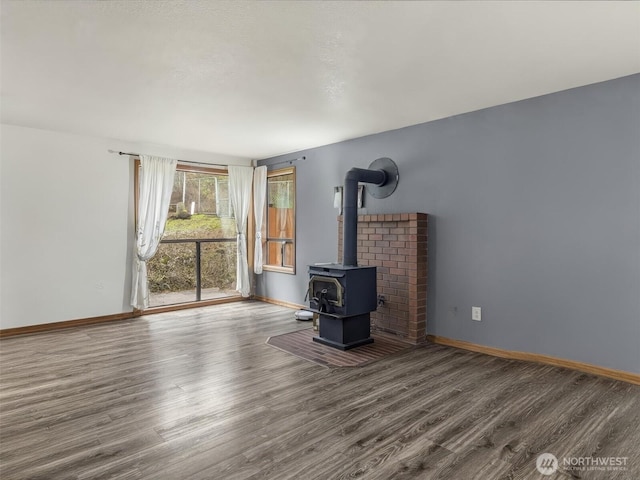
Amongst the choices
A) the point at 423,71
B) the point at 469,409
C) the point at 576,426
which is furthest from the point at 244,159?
the point at 576,426

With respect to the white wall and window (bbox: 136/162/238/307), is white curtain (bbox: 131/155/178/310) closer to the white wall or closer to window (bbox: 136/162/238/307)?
the white wall

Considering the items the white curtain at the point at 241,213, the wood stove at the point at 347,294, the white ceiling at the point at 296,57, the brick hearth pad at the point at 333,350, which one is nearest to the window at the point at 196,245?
the white curtain at the point at 241,213

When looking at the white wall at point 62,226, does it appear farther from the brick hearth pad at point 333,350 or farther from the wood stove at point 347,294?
the wood stove at point 347,294

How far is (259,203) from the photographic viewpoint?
622cm

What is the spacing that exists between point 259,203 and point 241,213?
34 centimetres

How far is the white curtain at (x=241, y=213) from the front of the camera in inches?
239

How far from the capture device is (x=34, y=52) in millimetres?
2480

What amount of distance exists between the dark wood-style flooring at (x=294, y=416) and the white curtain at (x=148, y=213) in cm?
144

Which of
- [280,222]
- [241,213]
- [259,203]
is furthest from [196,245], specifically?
[280,222]

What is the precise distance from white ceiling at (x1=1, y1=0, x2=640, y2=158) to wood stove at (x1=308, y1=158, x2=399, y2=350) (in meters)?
1.08

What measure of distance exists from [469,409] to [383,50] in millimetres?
2374

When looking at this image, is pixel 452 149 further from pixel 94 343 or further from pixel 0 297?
pixel 0 297

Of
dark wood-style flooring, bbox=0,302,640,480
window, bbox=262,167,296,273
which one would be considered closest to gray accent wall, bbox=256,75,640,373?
dark wood-style flooring, bbox=0,302,640,480

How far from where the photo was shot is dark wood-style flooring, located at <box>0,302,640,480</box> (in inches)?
73.5
